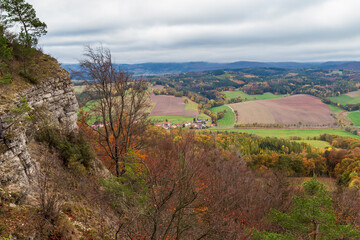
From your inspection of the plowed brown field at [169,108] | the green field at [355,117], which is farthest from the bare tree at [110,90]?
the green field at [355,117]

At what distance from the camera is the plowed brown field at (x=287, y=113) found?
122188 millimetres

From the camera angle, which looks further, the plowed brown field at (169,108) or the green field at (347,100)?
the green field at (347,100)

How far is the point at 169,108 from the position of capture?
449 ft

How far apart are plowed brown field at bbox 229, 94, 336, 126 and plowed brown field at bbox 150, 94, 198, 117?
36.9m

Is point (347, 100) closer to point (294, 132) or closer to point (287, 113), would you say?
point (287, 113)

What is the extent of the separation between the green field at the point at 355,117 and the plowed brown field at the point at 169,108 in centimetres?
9937

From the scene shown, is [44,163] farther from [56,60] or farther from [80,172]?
[56,60]

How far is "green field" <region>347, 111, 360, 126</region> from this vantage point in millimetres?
120375

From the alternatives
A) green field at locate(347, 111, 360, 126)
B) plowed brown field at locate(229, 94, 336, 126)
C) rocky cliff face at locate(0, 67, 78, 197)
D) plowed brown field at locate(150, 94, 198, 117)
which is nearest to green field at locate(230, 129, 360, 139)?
plowed brown field at locate(229, 94, 336, 126)

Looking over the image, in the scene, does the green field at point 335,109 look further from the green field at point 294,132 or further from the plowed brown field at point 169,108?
the plowed brown field at point 169,108

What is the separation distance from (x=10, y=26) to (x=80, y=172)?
11.2 metres

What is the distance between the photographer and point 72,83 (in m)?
15.7

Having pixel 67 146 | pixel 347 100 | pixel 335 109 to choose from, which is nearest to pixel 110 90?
pixel 67 146

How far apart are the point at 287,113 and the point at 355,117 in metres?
43.6
